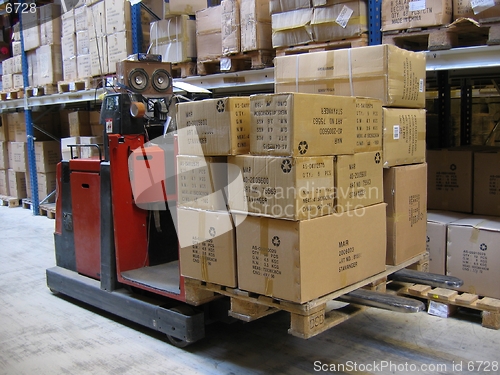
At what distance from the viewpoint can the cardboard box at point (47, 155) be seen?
8625mm

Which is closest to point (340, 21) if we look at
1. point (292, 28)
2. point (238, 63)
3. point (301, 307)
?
point (292, 28)

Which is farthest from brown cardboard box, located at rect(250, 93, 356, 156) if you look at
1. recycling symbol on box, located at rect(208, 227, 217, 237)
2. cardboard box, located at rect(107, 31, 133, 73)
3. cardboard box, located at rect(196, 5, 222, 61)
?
cardboard box, located at rect(107, 31, 133, 73)

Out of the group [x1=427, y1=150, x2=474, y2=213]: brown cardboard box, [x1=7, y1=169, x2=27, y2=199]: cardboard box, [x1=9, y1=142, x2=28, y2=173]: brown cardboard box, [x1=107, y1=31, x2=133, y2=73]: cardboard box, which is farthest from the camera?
[x1=7, y1=169, x2=27, y2=199]: cardboard box

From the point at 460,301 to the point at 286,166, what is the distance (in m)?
2.10

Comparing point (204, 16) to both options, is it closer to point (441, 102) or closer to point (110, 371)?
point (441, 102)

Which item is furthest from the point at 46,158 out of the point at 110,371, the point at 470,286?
the point at 470,286

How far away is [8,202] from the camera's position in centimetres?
984

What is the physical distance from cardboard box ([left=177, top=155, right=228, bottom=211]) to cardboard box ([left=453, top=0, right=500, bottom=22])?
7.03 ft

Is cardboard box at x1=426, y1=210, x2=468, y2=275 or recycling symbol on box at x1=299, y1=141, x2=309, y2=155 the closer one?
recycling symbol on box at x1=299, y1=141, x2=309, y2=155

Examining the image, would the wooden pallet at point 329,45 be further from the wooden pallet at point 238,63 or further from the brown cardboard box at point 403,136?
the brown cardboard box at point 403,136

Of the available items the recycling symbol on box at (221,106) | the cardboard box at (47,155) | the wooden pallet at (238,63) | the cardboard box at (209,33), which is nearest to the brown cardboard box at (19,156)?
the cardboard box at (47,155)

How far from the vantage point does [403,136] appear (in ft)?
10.5

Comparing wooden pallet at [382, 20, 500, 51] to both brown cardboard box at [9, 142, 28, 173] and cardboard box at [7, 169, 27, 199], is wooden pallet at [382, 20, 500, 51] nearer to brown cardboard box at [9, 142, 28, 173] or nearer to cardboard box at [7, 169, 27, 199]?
brown cardboard box at [9, 142, 28, 173]

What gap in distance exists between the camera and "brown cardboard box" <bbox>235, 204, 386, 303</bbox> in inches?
96.7
